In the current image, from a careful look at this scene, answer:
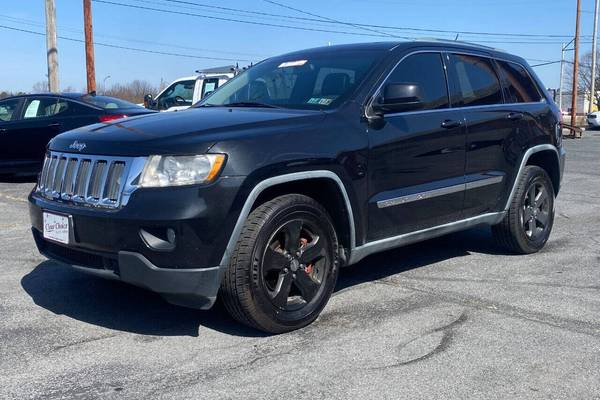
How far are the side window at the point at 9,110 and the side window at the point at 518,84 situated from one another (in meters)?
8.36

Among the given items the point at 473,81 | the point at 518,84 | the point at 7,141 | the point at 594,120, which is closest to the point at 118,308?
the point at 473,81

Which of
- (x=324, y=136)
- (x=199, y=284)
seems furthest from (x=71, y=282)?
(x=324, y=136)

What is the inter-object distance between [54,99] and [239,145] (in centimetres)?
847

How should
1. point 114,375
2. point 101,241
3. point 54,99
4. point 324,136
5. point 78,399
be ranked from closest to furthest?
point 78,399 → point 114,375 → point 101,241 → point 324,136 → point 54,99

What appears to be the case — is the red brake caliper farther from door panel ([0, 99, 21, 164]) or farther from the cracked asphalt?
door panel ([0, 99, 21, 164])

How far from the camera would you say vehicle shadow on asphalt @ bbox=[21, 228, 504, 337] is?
4336 millimetres

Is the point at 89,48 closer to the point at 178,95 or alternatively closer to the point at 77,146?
the point at 178,95

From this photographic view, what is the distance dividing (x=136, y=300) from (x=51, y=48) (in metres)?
15.8

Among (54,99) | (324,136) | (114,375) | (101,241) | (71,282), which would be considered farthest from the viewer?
(54,99)

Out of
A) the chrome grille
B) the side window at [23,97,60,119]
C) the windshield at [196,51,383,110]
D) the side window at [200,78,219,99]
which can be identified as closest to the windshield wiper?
the windshield at [196,51,383,110]

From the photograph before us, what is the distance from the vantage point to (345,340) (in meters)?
4.06

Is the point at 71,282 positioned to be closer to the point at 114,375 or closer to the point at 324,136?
the point at 114,375

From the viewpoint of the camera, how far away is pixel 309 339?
410 centimetres

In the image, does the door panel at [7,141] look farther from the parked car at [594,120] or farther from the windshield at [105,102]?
the parked car at [594,120]
